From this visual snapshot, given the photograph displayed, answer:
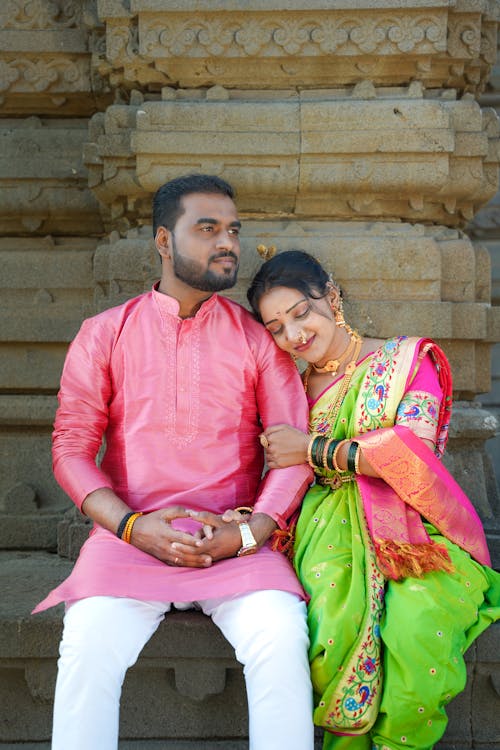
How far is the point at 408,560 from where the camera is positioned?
7.57ft

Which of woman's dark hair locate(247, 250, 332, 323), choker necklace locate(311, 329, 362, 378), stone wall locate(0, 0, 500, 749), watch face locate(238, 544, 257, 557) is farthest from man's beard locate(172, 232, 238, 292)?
watch face locate(238, 544, 257, 557)

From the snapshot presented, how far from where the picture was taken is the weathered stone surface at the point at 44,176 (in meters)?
3.98

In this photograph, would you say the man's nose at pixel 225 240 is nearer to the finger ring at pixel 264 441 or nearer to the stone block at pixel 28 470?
the finger ring at pixel 264 441

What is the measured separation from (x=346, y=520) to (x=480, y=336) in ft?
4.12

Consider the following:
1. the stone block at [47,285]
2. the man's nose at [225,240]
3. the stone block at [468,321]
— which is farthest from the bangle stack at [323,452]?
the stone block at [47,285]

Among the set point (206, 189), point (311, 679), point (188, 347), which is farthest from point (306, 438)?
point (206, 189)

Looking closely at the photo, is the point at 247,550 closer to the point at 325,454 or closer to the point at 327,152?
the point at 325,454

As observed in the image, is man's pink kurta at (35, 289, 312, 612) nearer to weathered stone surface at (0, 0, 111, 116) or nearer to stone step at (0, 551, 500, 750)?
stone step at (0, 551, 500, 750)

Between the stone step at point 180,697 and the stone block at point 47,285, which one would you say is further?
the stone block at point 47,285

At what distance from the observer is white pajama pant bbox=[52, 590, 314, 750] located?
2.03 m

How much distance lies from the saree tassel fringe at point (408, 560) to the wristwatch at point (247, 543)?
348mm

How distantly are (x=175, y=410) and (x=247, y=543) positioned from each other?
0.49 meters

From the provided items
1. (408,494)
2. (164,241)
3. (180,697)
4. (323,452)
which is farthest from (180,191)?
(180,697)

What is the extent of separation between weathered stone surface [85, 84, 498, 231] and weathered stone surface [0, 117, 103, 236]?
55cm
